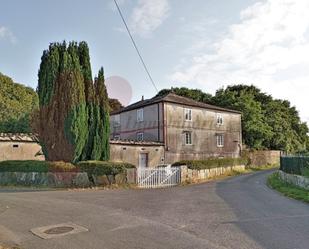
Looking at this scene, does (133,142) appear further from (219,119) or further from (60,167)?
(219,119)

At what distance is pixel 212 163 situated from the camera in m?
29.8

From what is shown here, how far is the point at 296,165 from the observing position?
66.5 ft

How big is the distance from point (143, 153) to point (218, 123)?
12672 millimetres

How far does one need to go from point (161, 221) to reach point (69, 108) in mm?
13720

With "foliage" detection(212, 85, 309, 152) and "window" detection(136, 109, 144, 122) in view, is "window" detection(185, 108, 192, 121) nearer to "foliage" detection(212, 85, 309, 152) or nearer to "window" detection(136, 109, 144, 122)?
"window" detection(136, 109, 144, 122)

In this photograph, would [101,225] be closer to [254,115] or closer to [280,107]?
[254,115]

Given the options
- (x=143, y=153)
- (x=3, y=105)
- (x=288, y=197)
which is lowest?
(x=288, y=197)

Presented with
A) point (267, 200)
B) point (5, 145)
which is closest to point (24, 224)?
point (267, 200)

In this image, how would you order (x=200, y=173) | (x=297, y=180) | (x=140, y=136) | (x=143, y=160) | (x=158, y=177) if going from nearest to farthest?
(x=297, y=180), (x=158, y=177), (x=200, y=173), (x=143, y=160), (x=140, y=136)

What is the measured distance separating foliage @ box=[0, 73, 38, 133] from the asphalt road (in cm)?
2979

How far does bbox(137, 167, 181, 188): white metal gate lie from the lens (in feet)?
68.5

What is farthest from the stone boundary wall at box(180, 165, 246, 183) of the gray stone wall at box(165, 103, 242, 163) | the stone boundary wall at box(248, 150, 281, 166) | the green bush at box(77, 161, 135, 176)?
the stone boundary wall at box(248, 150, 281, 166)

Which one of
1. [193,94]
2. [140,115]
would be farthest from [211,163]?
[193,94]

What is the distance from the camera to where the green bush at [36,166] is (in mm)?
19469
